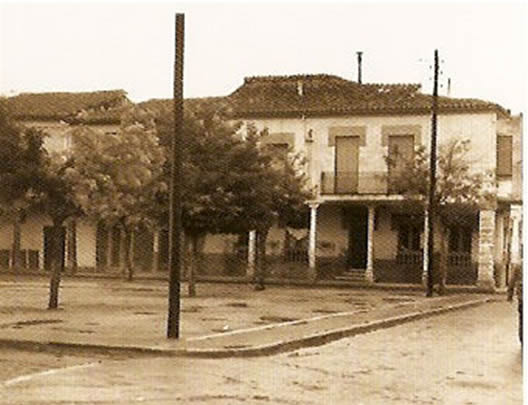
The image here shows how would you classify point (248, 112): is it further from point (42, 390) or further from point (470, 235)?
point (42, 390)

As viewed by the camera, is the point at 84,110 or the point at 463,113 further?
the point at 84,110

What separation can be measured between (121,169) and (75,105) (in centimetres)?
1860

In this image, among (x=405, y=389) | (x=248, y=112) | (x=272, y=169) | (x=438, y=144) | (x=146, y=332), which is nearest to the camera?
(x=405, y=389)

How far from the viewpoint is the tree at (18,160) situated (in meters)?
18.2

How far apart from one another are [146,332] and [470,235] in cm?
2255

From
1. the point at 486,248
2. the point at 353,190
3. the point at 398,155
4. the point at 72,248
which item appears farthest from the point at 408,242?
the point at 72,248

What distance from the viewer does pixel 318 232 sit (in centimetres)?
3841

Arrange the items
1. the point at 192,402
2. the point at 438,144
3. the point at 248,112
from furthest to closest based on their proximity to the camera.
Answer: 1. the point at 248,112
2. the point at 438,144
3. the point at 192,402

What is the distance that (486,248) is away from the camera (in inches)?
1411

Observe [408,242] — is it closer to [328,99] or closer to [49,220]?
[328,99]

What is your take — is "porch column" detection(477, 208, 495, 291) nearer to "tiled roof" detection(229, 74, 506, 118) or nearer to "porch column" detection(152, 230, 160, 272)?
"tiled roof" detection(229, 74, 506, 118)

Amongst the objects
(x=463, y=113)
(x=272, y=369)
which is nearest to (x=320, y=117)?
(x=463, y=113)

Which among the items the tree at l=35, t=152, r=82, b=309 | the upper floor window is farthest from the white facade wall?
the tree at l=35, t=152, r=82, b=309

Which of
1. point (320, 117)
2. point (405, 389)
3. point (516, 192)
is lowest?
point (405, 389)
